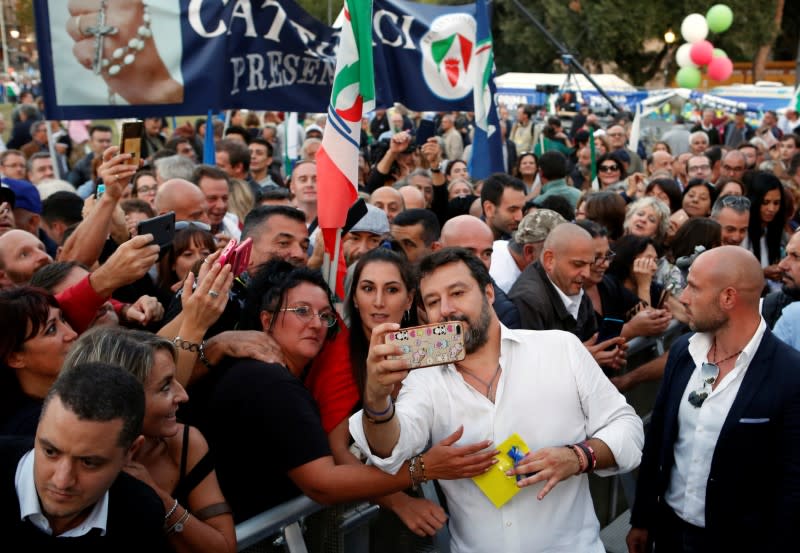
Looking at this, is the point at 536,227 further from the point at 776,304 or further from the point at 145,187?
the point at 145,187

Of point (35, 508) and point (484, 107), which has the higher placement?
point (484, 107)

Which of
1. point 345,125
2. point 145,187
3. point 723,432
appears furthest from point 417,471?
point 145,187

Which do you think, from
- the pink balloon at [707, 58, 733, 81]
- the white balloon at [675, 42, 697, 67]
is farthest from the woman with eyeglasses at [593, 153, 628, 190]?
the white balloon at [675, 42, 697, 67]

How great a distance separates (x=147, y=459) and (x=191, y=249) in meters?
2.18

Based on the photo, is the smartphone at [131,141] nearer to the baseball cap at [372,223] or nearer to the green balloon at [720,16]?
the baseball cap at [372,223]

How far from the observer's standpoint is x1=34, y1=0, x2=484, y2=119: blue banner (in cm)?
565

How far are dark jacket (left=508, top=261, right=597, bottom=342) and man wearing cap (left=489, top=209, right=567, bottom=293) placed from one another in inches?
29.1

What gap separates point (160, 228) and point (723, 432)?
2.39 meters

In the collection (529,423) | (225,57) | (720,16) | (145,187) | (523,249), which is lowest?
(529,423)

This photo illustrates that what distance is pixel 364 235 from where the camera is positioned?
5.37 metres

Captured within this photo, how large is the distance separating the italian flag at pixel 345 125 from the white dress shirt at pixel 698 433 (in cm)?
173

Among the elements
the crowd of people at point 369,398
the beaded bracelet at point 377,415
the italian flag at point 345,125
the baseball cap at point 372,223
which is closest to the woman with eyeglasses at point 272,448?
the crowd of people at point 369,398

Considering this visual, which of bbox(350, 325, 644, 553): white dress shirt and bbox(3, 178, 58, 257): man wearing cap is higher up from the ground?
bbox(3, 178, 58, 257): man wearing cap

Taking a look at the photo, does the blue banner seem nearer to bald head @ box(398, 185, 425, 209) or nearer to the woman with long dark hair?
bald head @ box(398, 185, 425, 209)
